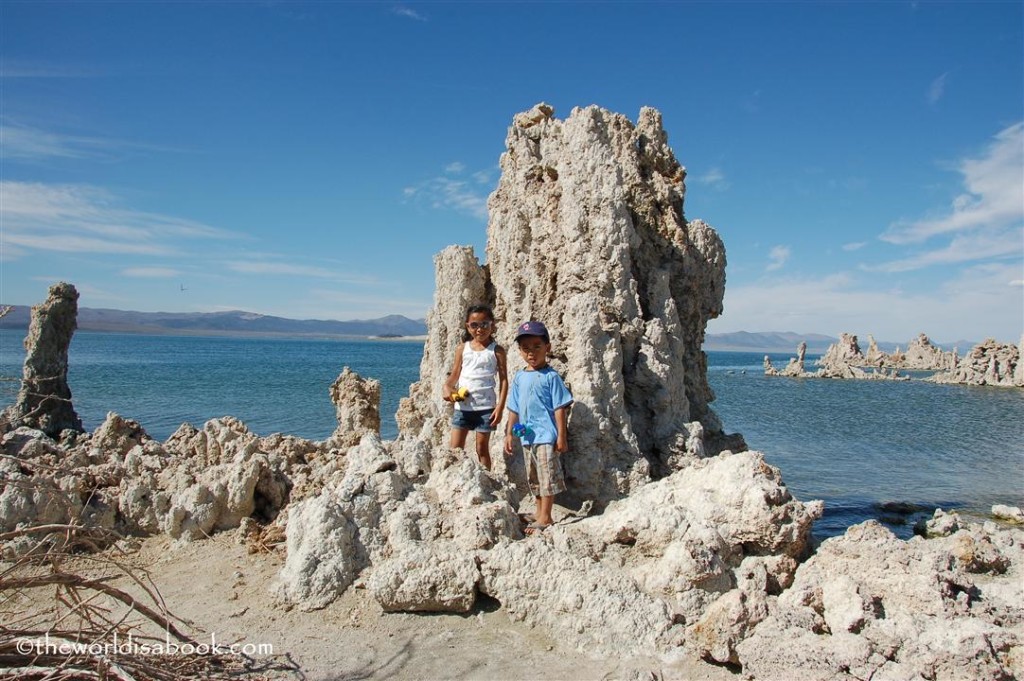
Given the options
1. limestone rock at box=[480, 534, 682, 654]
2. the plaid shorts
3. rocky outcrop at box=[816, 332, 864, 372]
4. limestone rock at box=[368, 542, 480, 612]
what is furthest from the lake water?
rocky outcrop at box=[816, 332, 864, 372]

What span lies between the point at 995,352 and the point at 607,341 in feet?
161

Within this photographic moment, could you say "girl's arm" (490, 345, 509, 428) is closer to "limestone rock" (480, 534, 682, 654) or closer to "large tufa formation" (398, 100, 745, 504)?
"large tufa formation" (398, 100, 745, 504)

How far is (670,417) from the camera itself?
649 centimetres

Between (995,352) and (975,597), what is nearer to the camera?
(975,597)

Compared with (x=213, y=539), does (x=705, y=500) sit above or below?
above

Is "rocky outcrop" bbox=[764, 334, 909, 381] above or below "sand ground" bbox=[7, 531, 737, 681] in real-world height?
above

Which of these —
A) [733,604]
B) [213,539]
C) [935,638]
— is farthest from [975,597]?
[213,539]

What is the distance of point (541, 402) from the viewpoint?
5.45 metres

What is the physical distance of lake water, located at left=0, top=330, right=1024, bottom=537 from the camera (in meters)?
11.3

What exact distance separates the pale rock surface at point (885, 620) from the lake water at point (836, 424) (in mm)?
3929

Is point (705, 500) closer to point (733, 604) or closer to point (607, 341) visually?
point (733, 604)

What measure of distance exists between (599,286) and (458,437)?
2.01 m

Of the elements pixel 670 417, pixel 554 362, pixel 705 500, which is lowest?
pixel 705 500

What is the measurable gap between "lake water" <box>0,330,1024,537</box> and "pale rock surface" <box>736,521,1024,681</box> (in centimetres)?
393
